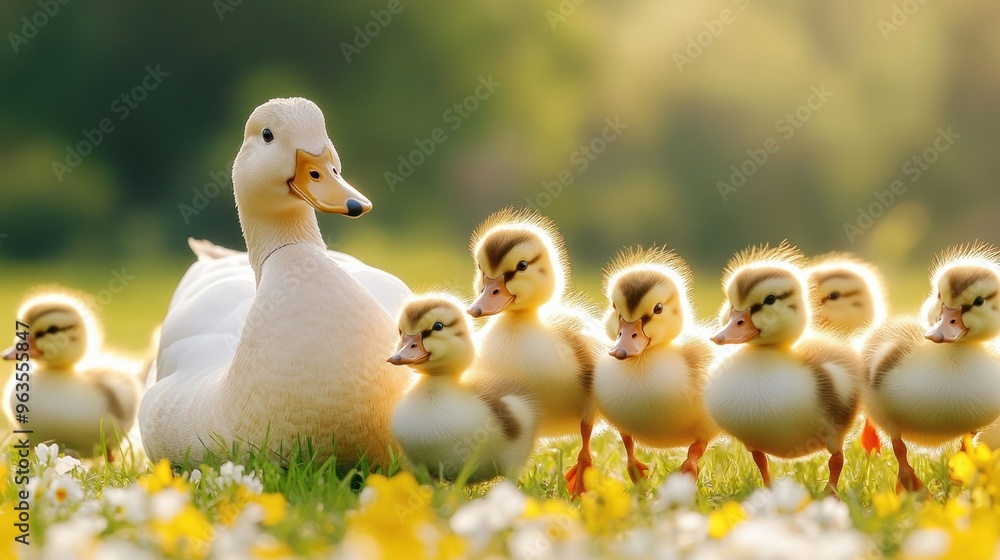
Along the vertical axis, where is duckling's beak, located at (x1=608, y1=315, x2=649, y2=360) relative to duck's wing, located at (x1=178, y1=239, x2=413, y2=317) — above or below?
below

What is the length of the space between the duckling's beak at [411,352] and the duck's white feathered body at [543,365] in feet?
0.90

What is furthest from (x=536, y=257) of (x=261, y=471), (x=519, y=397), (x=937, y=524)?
(x=937, y=524)

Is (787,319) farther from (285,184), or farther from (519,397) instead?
(285,184)

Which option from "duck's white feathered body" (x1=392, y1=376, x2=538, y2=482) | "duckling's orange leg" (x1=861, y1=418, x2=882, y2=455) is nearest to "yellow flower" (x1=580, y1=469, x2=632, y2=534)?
"duck's white feathered body" (x1=392, y1=376, x2=538, y2=482)

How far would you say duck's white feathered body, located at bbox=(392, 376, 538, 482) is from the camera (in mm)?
3701

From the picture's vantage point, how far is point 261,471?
3654mm

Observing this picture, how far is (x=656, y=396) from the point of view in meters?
3.91

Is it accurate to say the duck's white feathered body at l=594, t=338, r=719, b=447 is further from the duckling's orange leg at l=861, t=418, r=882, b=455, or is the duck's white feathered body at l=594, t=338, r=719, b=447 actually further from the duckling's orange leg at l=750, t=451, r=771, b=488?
the duckling's orange leg at l=861, t=418, r=882, b=455

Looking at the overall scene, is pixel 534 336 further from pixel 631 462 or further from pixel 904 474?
pixel 904 474

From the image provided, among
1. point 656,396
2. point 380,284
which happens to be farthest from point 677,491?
point 380,284

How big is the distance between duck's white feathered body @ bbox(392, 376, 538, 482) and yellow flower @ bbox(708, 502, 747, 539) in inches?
43.8

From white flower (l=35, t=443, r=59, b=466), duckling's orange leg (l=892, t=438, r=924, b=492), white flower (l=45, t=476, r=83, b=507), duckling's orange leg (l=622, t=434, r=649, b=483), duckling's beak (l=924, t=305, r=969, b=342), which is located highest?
duckling's beak (l=924, t=305, r=969, b=342)

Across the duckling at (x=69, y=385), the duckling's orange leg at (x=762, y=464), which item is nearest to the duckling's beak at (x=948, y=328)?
the duckling's orange leg at (x=762, y=464)

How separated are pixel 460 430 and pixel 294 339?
2.20 feet
